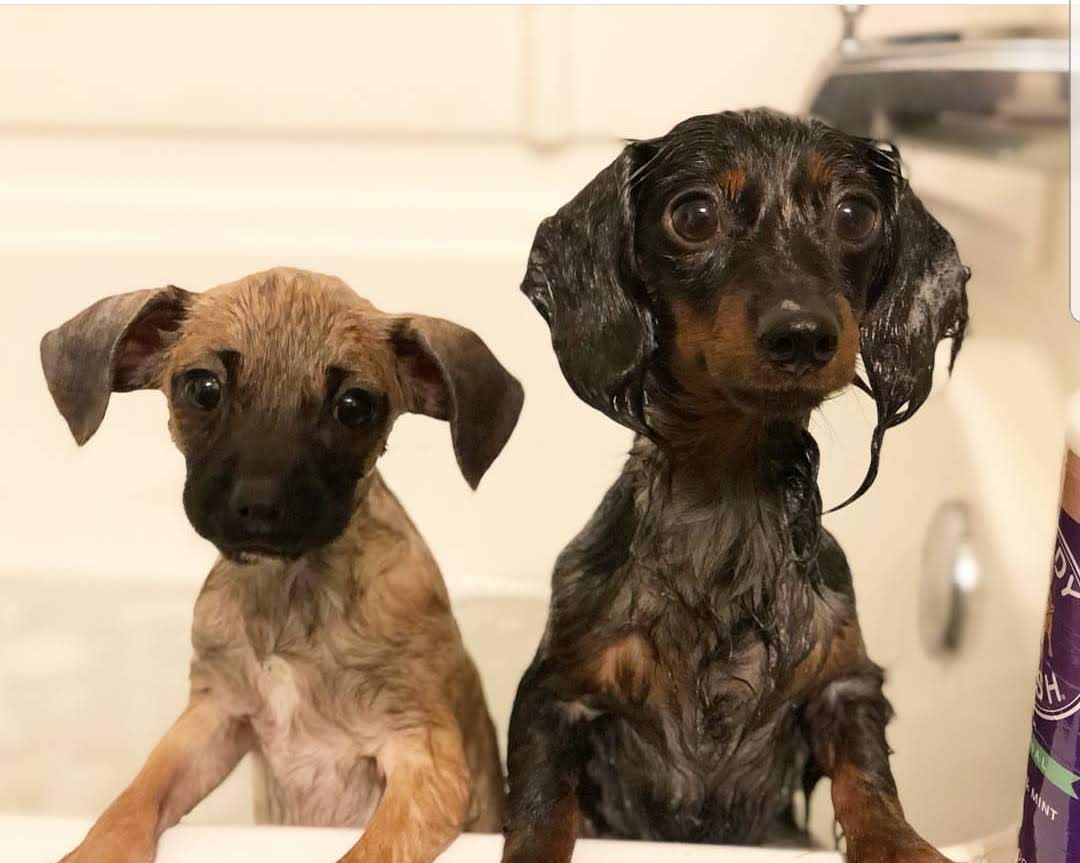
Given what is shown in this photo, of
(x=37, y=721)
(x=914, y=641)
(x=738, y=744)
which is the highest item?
(x=738, y=744)

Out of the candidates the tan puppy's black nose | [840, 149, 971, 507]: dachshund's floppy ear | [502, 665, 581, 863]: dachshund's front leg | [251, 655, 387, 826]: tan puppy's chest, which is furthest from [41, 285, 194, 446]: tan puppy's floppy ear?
[840, 149, 971, 507]: dachshund's floppy ear

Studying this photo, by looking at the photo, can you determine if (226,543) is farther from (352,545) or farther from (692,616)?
(692,616)

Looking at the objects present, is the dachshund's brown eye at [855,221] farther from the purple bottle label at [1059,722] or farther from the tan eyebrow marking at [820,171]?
the purple bottle label at [1059,722]

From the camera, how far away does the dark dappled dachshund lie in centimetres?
68

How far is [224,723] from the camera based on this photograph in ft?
2.93

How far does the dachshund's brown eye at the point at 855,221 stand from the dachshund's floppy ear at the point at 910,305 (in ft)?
0.06

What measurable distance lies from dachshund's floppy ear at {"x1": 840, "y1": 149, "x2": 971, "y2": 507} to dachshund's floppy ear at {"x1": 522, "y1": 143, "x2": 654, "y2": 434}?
0.13 m

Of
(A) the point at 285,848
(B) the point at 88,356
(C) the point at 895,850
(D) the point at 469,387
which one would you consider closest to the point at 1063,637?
(C) the point at 895,850

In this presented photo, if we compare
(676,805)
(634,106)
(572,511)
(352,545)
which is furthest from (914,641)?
(634,106)

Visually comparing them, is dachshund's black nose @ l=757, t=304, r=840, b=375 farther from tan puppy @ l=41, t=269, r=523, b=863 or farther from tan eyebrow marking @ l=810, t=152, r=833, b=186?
tan puppy @ l=41, t=269, r=523, b=863

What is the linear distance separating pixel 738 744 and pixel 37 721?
3.31 feet

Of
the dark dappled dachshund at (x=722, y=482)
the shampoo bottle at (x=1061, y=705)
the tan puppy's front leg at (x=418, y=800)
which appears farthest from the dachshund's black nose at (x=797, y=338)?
the tan puppy's front leg at (x=418, y=800)

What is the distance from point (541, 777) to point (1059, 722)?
1.04ft

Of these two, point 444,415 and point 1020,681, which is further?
point 1020,681
